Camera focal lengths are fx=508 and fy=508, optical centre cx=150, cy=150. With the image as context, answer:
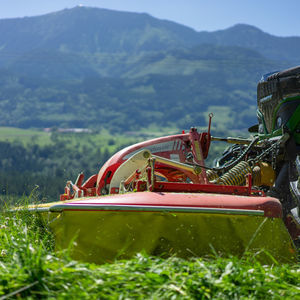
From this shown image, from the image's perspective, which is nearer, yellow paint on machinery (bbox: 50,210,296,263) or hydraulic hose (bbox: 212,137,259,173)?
yellow paint on machinery (bbox: 50,210,296,263)

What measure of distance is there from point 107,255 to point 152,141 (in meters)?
3.19

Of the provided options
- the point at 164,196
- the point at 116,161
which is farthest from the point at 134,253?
the point at 116,161

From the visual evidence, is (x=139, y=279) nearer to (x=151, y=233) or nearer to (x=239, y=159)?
(x=151, y=233)

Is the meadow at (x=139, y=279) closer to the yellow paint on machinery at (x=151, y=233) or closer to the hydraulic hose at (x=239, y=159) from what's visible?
the yellow paint on machinery at (x=151, y=233)

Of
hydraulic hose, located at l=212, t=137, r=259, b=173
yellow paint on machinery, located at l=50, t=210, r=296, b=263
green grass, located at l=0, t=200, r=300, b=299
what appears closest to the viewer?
green grass, located at l=0, t=200, r=300, b=299

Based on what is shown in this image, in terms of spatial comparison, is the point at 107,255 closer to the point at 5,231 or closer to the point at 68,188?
the point at 5,231

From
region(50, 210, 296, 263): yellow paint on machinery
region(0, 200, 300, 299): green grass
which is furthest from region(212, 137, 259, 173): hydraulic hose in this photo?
region(0, 200, 300, 299): green grass

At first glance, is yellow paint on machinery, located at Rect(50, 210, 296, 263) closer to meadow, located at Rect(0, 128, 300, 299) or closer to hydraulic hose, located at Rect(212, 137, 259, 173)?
meadow, located at Rect(0, 128, 300, 299)

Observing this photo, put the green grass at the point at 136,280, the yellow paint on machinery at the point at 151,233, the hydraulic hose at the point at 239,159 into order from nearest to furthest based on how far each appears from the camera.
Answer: the green grass at the point at 136,280 → the yellow paint on machinery at the point at 151,233 → the hydraulic hose at the point at 239,159

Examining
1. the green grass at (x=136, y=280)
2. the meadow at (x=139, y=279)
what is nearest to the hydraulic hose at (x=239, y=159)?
the meadow at (x=139, y=279)

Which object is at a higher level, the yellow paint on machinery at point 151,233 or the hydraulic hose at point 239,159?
the hydraulic hose at point 239,159

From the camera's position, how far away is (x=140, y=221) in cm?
462

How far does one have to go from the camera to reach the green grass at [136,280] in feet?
10.8

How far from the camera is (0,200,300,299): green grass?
129 inches
